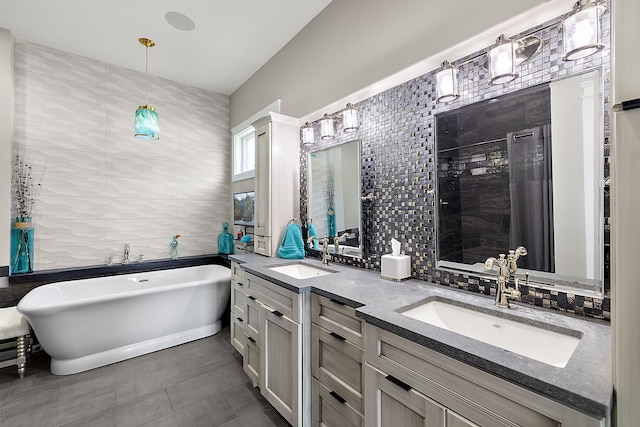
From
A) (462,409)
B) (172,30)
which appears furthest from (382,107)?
(172,30)

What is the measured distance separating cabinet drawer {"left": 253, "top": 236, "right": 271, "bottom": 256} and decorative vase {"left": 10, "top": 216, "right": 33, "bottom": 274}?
227 cm

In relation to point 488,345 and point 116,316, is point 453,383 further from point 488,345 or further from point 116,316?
point 116,316

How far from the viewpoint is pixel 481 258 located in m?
1.49

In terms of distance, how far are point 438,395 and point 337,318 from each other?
0.60 meters

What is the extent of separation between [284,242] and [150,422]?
5.19 ft

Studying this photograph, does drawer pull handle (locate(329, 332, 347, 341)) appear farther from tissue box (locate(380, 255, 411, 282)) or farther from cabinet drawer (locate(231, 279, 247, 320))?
cabinet drawer (locate(231, 279, 247, 320))

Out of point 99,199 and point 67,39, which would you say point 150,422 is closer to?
point 99,199

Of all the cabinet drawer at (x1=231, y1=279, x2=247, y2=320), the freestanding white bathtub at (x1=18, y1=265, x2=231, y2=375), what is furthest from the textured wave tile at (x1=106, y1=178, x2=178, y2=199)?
the cabinet drawer at (x1=231, y1=279, x2=247, y2=320)

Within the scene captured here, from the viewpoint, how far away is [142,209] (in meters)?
3.51

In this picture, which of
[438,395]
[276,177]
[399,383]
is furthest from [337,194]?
[438,395]

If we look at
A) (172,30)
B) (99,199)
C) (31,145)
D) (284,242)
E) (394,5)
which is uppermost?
(172,30)

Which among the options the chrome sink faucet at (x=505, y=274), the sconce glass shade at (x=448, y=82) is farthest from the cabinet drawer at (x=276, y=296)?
the sconce glass shade at (x=448, y=82)

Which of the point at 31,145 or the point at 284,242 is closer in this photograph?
the point at 284,242

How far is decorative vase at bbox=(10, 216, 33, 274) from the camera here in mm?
2768
